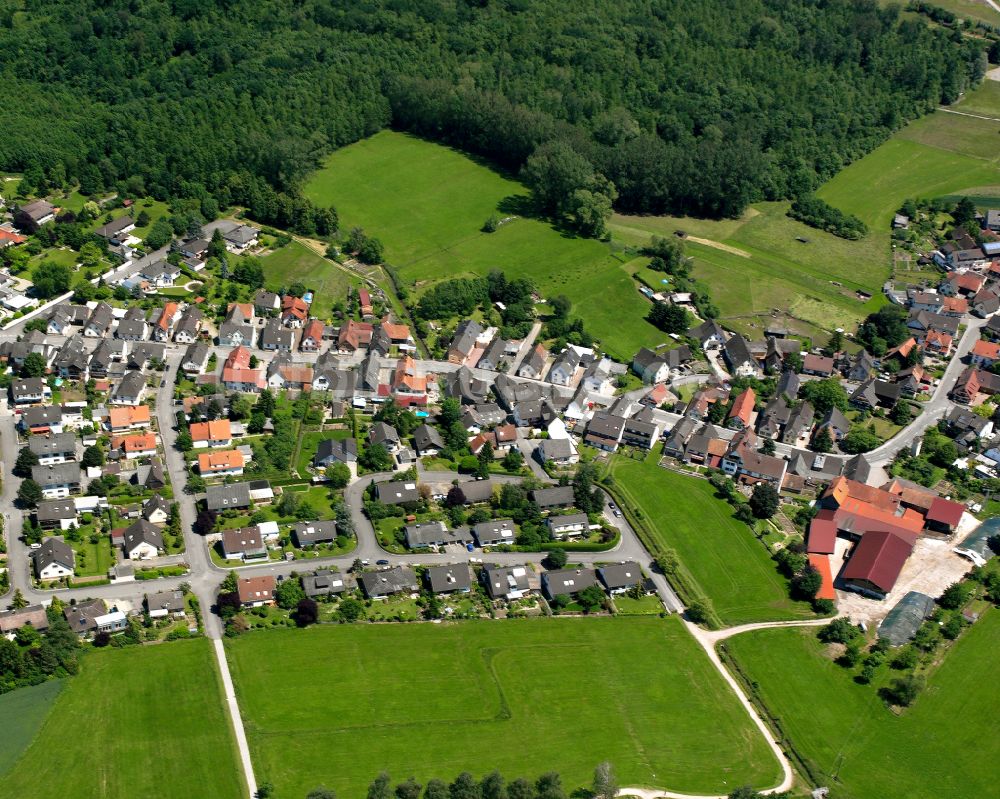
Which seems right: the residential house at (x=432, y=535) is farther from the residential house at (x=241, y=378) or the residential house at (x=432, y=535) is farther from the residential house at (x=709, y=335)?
the residential house at (x=709, y=335)

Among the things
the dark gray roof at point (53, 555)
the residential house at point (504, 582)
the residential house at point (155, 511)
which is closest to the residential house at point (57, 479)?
the dark gray roof at point (53, 555)

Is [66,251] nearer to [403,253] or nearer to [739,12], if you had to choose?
[403,253]

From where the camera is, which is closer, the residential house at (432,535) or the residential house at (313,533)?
the residential house at (313,533)

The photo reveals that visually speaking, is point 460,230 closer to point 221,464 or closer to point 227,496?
point 221,464

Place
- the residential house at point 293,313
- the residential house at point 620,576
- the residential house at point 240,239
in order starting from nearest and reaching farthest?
1. the residential house at point 620,576
2. the residential house at point 293,313
3. the residential house at point 240,239

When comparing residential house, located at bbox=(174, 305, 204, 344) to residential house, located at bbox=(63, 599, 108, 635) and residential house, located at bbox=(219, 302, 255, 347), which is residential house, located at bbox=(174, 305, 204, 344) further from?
residential house, located at bbox=(63, 599, 108, 635)

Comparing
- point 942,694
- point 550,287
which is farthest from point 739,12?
point 942,694

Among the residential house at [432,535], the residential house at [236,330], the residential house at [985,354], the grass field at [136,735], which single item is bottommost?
the grass field at [136,735]
